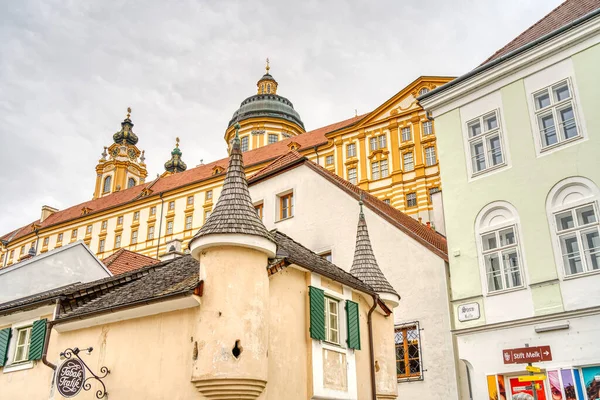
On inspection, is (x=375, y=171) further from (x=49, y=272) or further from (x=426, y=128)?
(x=49, y=272)

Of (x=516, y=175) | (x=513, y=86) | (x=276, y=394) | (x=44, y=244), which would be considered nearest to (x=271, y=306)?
(x=276, y=394)

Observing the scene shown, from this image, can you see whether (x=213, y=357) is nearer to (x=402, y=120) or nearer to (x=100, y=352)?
(x=100, y=352)

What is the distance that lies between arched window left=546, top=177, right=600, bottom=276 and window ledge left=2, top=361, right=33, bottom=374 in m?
14.0

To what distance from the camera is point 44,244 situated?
79.5 m

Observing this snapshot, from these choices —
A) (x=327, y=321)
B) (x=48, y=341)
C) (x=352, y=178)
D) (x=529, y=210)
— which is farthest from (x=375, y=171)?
(x=48, y=341)

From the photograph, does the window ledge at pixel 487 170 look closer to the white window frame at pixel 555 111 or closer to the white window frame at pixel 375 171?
the white window frame at pixel 555 111

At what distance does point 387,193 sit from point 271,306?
1547 inches

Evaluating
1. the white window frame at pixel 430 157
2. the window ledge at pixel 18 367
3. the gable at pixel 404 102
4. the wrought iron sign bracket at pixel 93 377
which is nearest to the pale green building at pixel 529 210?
the wrought iron sign bracket at pixel 93 377

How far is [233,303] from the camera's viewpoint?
11.7m

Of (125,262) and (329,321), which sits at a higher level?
(125,262)

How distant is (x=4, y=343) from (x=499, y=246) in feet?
46.3

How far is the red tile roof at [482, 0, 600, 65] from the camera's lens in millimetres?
19027

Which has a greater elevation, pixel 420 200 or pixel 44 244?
pixel 44 244

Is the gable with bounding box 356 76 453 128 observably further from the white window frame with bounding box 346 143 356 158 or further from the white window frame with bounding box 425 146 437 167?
the white window frame with bounding box 425 146 437 167
